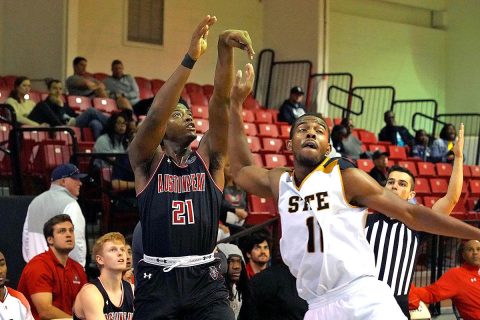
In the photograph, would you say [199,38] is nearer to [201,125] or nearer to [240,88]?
[240,88]

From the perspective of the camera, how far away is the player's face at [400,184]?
23.4 feet

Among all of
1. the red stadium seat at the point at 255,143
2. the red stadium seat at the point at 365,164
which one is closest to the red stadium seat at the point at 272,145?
the red stadium seat at the point at 255,143

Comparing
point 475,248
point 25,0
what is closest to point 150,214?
point 475,248

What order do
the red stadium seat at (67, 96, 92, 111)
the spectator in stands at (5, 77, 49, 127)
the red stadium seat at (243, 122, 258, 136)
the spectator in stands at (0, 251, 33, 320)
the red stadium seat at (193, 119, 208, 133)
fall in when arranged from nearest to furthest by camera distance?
the spectator in stands at (0, 251, 33, 320), the spectator in stands at (5, 77, 49, 127), the red stadium seat at (67, 96, 92, 111), the red stadium seat at (193, 119, 208, 133), the red stadium seat at (243, 122, 258, 136)

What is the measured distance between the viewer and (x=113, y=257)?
22.4 feet

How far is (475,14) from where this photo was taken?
22922 millimetres

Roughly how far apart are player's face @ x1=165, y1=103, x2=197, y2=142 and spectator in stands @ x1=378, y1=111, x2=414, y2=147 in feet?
43.4

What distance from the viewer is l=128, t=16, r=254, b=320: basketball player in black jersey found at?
17.1 ft

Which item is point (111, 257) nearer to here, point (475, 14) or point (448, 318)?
point (448, 318)

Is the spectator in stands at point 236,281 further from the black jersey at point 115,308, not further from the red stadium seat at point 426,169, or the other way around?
the red stadium seat at point 426,169

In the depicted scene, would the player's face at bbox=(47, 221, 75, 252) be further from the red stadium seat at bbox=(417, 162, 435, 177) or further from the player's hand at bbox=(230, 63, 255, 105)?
the red stadium seat at bbox=(417, 162, 435, 177)

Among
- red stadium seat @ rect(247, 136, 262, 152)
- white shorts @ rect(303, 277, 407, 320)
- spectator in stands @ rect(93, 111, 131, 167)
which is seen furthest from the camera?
red stadium seat @ rect(247, 136, 262, 152)

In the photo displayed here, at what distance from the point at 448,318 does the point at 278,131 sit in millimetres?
6355

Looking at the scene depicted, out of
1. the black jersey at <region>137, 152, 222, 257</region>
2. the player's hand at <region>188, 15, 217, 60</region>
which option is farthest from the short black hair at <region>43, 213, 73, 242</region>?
the player's hand at <region>188, 15, 217, 60</region>
